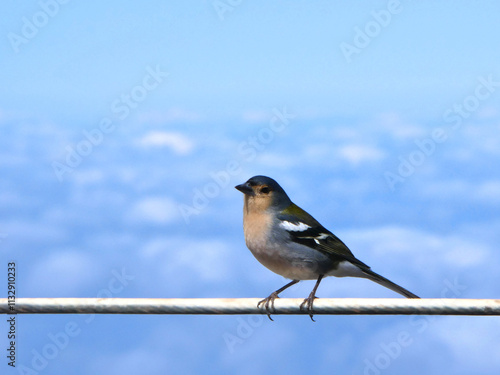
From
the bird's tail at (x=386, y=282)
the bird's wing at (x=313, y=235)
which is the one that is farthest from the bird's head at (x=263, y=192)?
the bird's tail at (x=386, y=282)

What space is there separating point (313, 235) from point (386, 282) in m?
0.98

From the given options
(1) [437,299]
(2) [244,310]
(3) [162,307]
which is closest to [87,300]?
(3) [162,307]

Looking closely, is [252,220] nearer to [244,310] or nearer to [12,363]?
[244,310]

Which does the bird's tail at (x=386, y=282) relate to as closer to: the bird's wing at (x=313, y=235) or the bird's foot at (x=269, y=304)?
the bird's wing at (x=313, y=235)

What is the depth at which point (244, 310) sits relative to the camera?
18.4 feet

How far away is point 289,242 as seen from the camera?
24.5 feet

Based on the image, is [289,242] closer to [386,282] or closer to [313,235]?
[313,235]

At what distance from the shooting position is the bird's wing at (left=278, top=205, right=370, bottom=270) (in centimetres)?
758

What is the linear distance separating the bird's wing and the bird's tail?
0.27ft

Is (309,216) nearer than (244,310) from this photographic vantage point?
No

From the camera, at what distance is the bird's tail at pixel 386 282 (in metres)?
7.53

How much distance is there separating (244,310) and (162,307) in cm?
67

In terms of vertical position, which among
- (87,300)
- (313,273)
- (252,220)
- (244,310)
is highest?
(252,220)

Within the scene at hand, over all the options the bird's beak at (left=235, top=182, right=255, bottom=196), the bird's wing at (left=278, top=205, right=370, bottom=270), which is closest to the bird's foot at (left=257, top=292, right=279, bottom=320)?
the bird's wing at (left=278, top=205, right=370, bottom=270)
